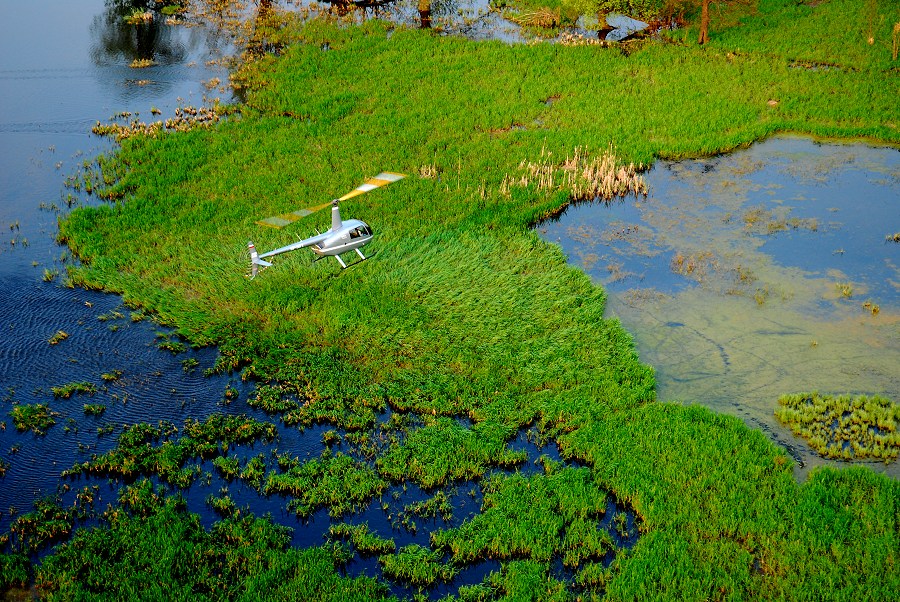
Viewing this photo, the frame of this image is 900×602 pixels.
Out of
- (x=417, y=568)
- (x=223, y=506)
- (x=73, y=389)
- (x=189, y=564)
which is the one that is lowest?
(x=417, y=568)

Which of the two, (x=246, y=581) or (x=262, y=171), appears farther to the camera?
(x=262, y=171)

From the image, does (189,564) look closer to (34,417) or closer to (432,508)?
(432,508)

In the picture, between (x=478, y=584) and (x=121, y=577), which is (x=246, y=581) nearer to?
(x=121, y=577)

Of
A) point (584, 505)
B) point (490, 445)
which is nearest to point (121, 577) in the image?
point (490, 445)

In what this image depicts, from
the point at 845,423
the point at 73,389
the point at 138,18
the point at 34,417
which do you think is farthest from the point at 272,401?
the point at 138,18

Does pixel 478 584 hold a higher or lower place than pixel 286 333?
lower

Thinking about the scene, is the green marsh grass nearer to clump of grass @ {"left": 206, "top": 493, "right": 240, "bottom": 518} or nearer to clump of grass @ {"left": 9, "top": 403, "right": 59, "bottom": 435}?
clump of grass @ {"left": 206, "top": 493, "right": 240, "bottom": 518}
